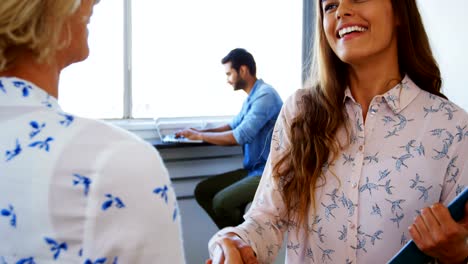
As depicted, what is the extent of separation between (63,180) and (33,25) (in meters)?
0.18

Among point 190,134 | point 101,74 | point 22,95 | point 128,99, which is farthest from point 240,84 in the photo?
point 22,95

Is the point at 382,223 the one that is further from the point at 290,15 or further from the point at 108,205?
the point at 290,15

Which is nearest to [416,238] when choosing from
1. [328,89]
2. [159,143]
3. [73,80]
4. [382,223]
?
[382,223]

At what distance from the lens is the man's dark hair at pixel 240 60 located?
374 centimetres

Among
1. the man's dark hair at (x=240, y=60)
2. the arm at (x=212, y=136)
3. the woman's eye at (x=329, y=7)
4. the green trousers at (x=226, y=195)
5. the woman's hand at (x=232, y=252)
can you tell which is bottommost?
the green trousers at (x=226, y=195)

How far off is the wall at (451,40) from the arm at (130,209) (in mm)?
2910

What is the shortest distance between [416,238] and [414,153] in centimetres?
30

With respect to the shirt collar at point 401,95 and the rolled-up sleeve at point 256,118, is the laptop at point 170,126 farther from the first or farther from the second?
the shirt collar at point 401,95

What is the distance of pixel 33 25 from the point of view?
0.57 metres

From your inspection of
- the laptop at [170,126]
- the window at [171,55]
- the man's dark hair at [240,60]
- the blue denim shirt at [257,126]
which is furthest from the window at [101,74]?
the blue denim shirt at [257,126]

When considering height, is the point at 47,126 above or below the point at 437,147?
above

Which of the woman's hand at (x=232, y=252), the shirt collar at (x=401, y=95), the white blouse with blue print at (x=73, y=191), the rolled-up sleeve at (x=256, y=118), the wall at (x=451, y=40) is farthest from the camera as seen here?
the rolled-up sleeve at (x=256, y=118)

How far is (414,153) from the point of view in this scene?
1.15 meters

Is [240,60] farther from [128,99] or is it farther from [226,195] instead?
[226,195]
